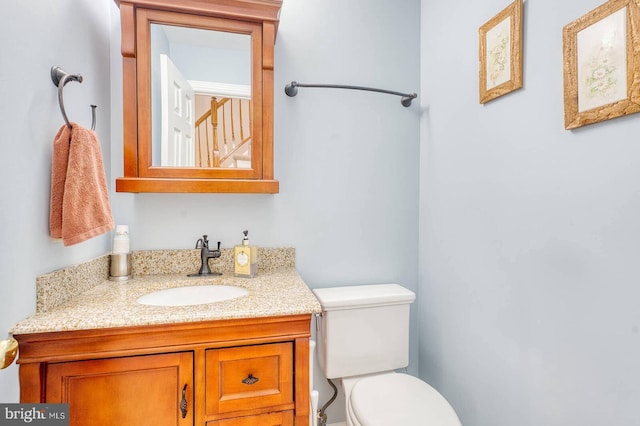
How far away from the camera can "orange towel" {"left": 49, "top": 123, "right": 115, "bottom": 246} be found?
0.99 meters

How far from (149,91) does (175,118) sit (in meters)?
0.14

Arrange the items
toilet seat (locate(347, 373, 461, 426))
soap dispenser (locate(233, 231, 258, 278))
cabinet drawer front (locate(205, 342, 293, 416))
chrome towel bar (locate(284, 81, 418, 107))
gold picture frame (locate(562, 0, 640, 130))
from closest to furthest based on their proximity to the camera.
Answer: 1. gold picture frame (locate(562, 0, 640, 130))
2. cabinet drawer front (locate(205, 342, 293, 416))
3. toilet seat (locate(347, 373, 461, 426))
4. soap dispenser (locate(233, 231, 258, 278))
5. chrome towel bar (locate(284, 81, 418, 107))

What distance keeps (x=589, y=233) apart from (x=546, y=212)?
0.14 m

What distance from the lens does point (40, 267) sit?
0.98 metres

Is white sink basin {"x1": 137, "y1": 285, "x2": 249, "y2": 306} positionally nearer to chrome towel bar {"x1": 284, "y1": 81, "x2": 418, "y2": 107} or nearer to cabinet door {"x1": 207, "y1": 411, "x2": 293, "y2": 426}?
cabinet door {"x1": 207, "y1": 411, "x2": 293, "y2": 426}

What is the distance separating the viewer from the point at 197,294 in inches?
52.9

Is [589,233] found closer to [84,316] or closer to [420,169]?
[420,169]

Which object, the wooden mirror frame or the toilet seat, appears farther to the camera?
the wooden mirror frame

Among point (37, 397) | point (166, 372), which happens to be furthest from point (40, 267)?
point (166, 372)

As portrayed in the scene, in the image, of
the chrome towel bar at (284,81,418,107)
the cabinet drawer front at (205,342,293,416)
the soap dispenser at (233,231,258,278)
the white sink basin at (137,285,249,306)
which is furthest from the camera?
the chrome towel bar at (284,81,418,107)

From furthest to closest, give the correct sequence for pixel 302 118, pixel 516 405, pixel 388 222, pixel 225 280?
pixel 388 222, pixel 302 118, pixel 225 280, pixel 516 405

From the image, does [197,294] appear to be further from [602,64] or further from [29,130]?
[602,64]

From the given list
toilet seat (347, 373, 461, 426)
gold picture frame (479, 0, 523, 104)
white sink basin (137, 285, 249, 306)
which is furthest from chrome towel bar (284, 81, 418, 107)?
toilet seat (347, 373, 461, 426)

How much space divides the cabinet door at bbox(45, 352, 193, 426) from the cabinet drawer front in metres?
0.07
